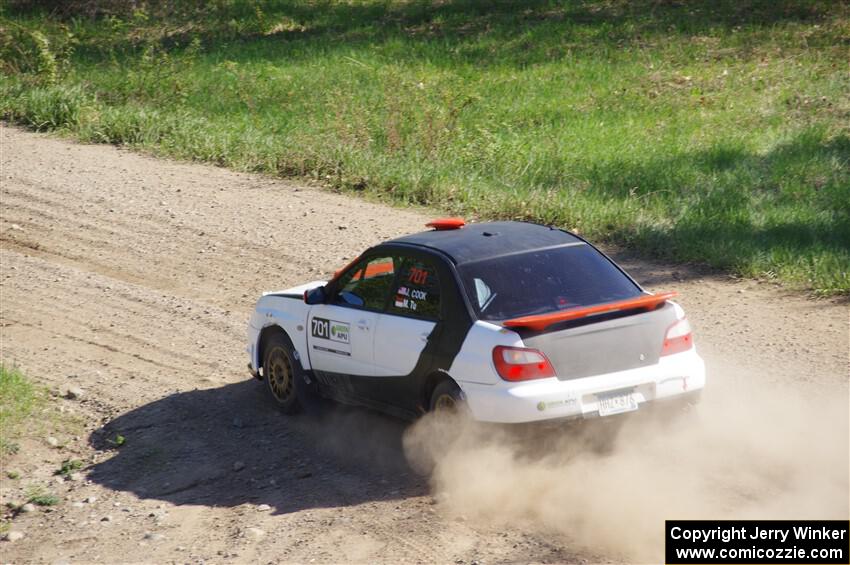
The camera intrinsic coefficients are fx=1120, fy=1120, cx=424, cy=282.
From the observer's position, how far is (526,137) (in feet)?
59.8

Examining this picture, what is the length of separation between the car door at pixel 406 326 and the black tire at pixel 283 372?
3.62ft

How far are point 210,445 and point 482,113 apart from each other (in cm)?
1193

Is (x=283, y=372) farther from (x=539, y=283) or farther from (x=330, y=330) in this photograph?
(x=539, y=283)

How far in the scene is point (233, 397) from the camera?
32.3 ft

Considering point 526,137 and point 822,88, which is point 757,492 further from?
point 822,88

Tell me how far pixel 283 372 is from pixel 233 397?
81cm

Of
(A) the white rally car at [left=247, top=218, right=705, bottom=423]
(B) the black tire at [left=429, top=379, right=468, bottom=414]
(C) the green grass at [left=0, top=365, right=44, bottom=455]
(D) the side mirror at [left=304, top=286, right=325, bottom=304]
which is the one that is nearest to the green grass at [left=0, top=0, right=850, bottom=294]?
(A) the white rally car at [left=247, top=218, right=705, bottom=423]

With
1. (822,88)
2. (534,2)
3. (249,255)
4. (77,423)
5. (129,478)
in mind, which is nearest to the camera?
(129,478)

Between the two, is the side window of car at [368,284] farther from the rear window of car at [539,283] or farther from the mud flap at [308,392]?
the rear window of car at [539,283]

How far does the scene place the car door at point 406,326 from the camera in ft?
25.6

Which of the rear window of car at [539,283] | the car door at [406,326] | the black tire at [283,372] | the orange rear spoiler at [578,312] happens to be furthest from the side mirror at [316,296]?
the orange rear spoiler at [578,312]

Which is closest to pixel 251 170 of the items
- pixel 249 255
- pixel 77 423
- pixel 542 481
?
pixel 249 255

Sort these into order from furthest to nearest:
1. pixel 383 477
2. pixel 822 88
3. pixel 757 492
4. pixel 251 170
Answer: pixel 822 88 → pixel 251 170 → pixel 383 477 → pixel 757 492

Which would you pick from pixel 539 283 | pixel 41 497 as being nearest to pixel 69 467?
pixel 41 497
